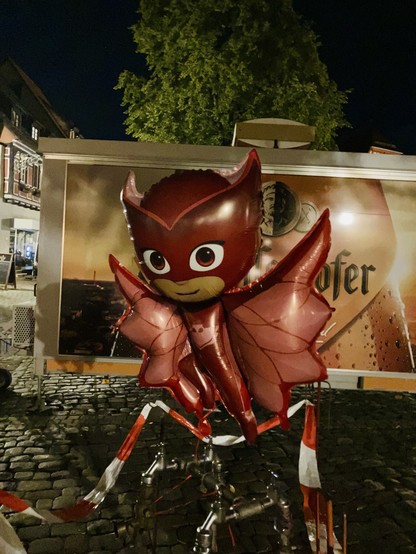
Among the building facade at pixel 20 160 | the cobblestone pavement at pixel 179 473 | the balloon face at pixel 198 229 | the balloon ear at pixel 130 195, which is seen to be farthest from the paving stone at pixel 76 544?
the building facade at pixel 20 160

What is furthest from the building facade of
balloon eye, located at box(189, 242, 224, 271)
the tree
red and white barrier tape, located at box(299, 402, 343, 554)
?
red and white barrier tape, located at box(299, 402, 343, 554)

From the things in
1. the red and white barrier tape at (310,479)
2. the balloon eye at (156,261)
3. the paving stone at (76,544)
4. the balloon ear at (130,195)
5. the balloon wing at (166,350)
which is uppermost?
the balloon ear at (130,195)

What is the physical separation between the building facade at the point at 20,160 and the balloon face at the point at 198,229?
19.6 metres

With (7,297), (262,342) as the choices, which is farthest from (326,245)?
(7,297)

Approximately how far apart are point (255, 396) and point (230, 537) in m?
1.21

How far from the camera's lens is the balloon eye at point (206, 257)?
8.41 feet

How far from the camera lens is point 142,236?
2637mm

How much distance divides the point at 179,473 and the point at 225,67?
1113 centimetres

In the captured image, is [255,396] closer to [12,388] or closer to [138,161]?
[138,161]

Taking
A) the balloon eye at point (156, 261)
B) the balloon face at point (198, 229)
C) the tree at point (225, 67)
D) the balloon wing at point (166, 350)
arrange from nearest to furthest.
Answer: the balloon face at point (198, 229), the balloon eye at point (156, 261), the balloon wing at point (166, 350), the tree at point (225, 67)

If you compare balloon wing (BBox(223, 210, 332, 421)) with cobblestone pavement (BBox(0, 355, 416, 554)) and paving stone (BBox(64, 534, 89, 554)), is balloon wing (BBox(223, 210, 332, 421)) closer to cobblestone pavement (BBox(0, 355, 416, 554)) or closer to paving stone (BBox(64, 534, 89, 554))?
cobblestone pavement (BBox(0, 355, 416, 554))

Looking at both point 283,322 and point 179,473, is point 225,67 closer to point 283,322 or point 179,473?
point 179,473

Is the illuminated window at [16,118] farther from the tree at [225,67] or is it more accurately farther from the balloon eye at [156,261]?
the balloon eye at [156,261]

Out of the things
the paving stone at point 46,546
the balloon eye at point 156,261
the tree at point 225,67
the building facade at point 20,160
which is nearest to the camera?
the balloon eye at point 156,261
